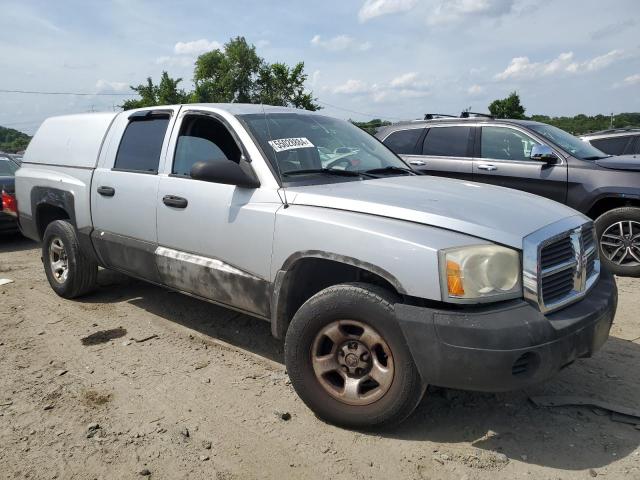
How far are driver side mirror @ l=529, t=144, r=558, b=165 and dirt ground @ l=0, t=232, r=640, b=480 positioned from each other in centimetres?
241

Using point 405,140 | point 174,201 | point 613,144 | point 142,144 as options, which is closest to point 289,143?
point 174,201

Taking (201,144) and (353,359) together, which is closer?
(353,359)

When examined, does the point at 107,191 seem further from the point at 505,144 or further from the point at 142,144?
the point at 505,144

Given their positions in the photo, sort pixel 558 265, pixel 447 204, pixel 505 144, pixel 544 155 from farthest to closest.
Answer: pixel 505 144 → pixel 544 155 → pixel 447 204 → pixel 558 265

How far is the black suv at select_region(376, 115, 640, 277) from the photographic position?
19.4 ft

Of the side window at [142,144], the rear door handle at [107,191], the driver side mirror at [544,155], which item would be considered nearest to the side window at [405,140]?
the driver side mirror at [544,155]

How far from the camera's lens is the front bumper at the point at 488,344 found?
95.7 inches

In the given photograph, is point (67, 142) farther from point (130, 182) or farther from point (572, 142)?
point (572, 142)

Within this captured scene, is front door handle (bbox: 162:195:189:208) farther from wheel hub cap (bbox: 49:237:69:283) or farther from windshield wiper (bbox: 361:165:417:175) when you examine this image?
wheel hub cap (bbox: 49:237:69:283)

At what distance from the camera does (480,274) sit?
2518mm

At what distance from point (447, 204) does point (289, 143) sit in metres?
1.22

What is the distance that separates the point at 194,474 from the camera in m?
2.57

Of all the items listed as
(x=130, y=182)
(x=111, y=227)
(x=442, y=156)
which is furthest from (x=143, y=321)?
(x=442, y=156)

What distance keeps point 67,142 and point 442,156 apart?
4.67 meters
